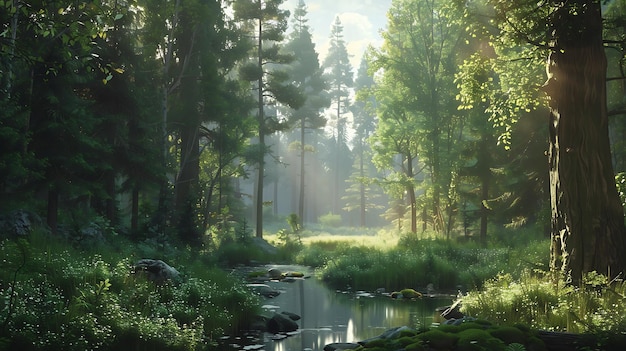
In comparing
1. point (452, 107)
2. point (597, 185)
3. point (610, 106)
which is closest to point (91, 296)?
point (597, 185)

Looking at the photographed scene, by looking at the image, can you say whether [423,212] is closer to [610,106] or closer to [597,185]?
[610,106]

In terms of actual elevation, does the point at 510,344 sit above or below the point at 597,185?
below

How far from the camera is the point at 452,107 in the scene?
27.6m

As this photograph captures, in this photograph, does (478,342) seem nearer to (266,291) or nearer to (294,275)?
(266,291)

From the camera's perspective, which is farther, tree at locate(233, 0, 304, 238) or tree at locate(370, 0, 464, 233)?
tree at locate(233, 0, 304, 238)

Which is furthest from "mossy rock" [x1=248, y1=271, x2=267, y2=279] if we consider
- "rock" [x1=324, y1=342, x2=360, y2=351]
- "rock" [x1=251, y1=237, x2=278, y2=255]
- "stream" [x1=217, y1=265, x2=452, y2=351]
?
"rock" [x1=324, y1=342, x2=360, y2=351]

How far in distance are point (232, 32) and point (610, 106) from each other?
1877cm

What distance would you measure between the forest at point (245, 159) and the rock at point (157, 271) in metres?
0.33

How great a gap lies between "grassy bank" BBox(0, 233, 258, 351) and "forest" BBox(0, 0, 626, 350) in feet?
0.13

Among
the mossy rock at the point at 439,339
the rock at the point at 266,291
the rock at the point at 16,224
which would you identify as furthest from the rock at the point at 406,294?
the rock at the point at 16,224

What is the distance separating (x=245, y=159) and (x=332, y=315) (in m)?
20.4

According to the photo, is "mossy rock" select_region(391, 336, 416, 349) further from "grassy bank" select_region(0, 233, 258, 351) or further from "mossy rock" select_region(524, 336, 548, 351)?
"grassy bank" select_region(0, 233, 258, 351)

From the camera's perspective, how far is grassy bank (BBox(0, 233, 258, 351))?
23.4 feet

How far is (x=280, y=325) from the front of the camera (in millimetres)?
10906
